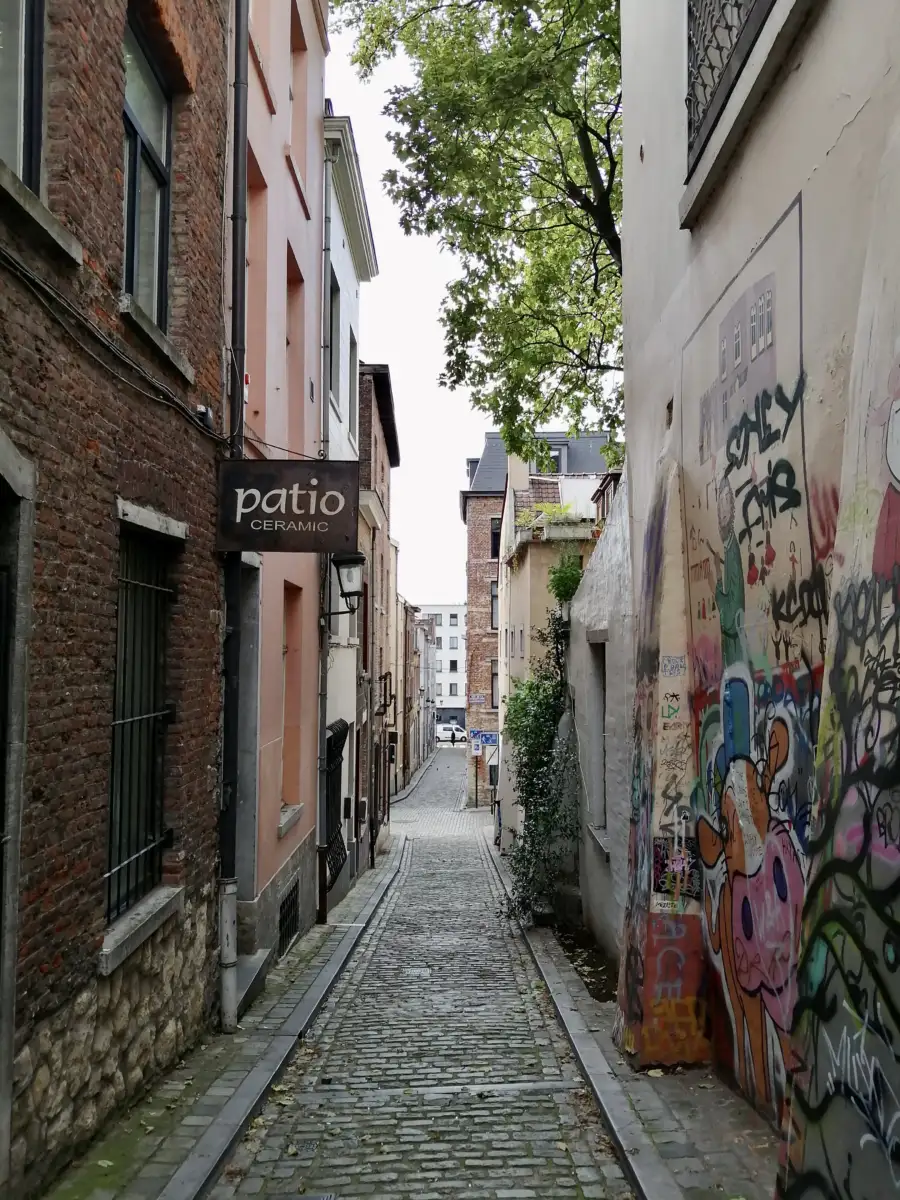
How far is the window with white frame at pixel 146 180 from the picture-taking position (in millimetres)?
6027

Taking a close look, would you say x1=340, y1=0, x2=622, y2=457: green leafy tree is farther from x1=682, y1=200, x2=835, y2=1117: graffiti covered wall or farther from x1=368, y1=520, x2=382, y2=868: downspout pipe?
x1=682, y1=200, x2=835, y2=1117: graffiti covered wall

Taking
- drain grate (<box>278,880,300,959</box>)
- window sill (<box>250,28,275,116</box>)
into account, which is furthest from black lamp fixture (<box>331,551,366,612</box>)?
window sill (<box>250,28,275,116</box>)

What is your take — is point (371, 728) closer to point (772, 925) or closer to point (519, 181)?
point (519, 181)

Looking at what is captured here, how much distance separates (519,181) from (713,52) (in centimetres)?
985

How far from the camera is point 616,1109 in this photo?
5324mm

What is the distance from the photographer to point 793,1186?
127 inches

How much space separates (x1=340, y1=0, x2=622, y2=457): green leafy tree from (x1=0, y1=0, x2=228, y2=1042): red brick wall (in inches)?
272

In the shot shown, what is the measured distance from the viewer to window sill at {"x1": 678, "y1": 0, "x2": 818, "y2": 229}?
4.40 metres

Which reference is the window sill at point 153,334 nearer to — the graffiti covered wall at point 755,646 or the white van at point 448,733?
the graffiti covered wall at point 755,646

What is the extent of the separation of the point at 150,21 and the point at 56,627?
388cm

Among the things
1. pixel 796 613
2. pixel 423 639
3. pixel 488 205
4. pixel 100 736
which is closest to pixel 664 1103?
pixel 796 613

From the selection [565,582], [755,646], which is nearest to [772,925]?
[755,646]

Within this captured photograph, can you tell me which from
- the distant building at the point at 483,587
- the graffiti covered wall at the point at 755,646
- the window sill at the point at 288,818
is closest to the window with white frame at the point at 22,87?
the graffiti covered wall at the point at 755,646

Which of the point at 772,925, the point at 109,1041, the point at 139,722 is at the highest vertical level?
the point at 139,722
